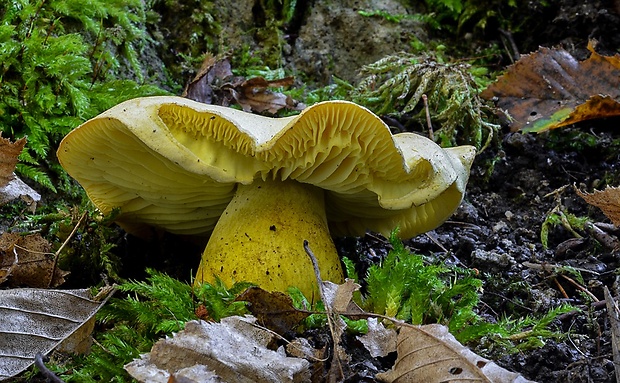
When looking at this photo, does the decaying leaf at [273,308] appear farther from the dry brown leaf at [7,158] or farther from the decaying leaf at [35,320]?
the dry brown leaf at [7,158]

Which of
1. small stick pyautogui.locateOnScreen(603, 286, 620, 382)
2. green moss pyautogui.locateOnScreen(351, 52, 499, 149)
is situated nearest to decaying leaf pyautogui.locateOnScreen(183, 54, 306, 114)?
green moss pyautogui.locateOnScreen(351, 52, 499, 149)

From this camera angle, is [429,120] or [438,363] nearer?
[438,363]

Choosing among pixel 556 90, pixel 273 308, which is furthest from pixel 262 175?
pixel 556 90

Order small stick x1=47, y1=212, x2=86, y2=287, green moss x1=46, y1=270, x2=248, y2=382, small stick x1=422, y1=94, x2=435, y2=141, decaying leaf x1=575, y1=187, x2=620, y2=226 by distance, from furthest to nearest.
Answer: small stick x1=422, y1=94, x2=435, y2=141
decaying leaf x1=575, y1=187, x2=620, y2=226
small stick x1=47, y1=212, x2=86, y2=287
green moss x1=46, y1=270, x2=248, y2=382

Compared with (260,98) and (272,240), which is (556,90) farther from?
(272,240)

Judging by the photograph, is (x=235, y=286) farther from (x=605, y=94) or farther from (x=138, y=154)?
(x=605, y=94)

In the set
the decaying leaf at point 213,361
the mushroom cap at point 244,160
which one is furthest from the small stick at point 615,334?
the decaying leaf at point 213,361

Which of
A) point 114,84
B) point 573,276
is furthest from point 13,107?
point 573,276

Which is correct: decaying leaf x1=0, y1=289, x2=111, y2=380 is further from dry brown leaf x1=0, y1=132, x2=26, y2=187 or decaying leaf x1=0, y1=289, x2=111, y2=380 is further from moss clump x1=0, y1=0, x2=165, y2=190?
moss clump x1=0, y1=0, x2=165, y2=190
